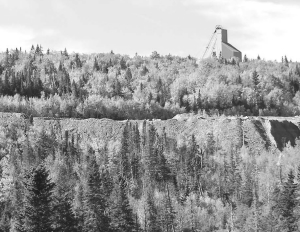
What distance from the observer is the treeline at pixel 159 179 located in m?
88.2

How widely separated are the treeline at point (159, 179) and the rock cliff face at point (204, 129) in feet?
5.81

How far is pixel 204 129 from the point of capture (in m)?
139

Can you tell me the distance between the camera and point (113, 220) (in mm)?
73375

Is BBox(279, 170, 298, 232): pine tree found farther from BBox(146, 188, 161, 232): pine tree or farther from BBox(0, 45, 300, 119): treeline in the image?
BBox(0, 45, 300, 119): treeline

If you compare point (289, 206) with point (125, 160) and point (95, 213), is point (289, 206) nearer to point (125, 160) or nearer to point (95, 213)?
point (95, 213)

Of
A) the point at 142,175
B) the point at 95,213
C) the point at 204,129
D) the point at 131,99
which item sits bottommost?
the point at 95,213

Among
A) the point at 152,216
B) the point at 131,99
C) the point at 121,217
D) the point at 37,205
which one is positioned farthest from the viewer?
the point at 131,99

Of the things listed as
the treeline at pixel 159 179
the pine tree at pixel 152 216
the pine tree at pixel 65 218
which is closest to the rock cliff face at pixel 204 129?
the treeline at pixel 159 179

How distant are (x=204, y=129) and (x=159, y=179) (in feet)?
88.6

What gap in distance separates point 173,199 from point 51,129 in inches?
1579

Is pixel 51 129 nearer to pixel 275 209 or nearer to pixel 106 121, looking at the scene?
pixel 106 121

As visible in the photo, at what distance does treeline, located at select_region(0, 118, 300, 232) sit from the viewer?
88250mm

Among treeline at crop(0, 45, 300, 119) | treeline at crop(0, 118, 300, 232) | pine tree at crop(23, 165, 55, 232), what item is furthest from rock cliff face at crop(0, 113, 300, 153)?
pine tree at crop(23, 165, 55, 232)

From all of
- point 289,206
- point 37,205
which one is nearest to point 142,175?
point 289,206
